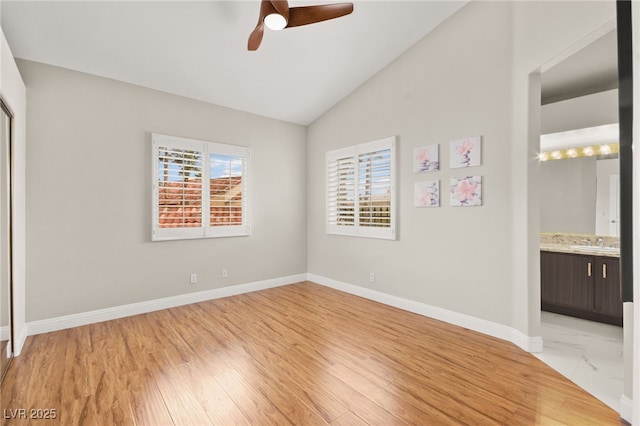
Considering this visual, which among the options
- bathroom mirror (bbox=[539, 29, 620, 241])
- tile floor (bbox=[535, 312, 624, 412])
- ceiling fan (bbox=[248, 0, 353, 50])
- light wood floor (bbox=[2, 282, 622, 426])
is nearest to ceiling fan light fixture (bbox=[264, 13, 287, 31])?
ceiling fan (bbox=[248, 0, 353, 50])

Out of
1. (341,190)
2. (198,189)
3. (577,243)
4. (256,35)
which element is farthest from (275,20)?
(577,243)

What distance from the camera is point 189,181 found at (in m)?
4.07

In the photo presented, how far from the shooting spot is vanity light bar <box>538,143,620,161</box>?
11.5 feet

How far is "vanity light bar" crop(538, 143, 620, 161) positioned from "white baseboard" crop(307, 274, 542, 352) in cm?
207

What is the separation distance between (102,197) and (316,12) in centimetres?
313

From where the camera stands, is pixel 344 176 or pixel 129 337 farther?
pixel 344 176

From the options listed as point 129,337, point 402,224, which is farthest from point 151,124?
point 402,224

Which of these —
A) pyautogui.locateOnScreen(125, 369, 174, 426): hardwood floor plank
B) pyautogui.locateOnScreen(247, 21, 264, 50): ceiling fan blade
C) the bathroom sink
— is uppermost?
pyautogui.locateOnScreen(247, 21, 264, 50): ceiling fan blade

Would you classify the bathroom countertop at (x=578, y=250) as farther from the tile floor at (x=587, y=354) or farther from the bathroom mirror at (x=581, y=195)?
the tile floor at (x=587, y=354)


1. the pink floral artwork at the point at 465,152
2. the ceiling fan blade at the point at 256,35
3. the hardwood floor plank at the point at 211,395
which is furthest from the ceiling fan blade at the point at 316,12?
the hardwood floor plank at the point at 211,395

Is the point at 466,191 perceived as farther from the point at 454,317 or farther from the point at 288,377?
the point at 288,377

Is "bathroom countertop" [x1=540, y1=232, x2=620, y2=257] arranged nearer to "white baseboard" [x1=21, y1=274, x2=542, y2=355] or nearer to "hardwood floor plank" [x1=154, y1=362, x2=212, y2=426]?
"white baseboard" [x1=21, y1=274, x2=542, y2=355]

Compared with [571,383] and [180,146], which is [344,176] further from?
[571,383]

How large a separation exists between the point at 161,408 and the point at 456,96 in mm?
3952
